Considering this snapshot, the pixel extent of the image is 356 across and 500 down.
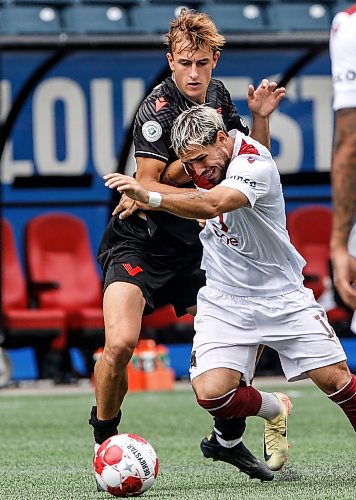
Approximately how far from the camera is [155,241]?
20.1ft

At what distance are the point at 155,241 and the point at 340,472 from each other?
143 cm

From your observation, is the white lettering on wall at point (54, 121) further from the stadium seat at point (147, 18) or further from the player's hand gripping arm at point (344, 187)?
the player's hand gripping arm at point (344, 187)

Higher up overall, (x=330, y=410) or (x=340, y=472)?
(x=340, y=472)

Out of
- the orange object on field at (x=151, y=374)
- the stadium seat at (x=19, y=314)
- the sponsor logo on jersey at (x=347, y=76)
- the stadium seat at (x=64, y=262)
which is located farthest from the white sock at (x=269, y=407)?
the stadium seat at (x=64, y=262)

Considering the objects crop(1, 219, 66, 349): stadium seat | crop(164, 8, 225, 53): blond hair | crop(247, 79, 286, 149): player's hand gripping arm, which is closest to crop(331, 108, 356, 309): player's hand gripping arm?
crop(247, 79, 286, 149): player's hand gripping arm

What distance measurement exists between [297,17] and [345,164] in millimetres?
11163

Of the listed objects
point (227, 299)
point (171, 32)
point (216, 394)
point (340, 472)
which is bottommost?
point (340, 472)

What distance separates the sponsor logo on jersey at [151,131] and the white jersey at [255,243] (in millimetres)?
482

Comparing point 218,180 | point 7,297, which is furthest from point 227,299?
point 7,297

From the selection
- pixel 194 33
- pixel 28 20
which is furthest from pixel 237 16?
pixel 194 33

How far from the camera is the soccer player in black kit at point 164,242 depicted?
5.70 metres

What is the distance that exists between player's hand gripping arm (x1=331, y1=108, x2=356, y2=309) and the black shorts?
241 centimetres

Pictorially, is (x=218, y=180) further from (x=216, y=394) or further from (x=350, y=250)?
(x=350, y=250)

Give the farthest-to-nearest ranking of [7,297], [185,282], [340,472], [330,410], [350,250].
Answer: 1. [7,297]
2. [330,410]
3. [185,282]
4. [340,472]
5. [350,250]
